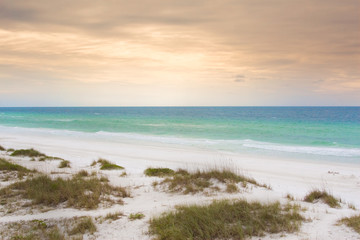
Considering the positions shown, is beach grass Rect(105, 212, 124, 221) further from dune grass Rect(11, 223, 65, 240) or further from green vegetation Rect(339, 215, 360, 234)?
green vegetation Rect(339, 215, 360, 234)

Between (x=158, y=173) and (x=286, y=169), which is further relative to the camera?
(x=286, y=169)

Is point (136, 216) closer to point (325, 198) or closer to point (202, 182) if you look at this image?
point (202, 182)

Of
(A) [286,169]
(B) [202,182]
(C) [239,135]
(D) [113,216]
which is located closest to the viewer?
(D) [113,216]

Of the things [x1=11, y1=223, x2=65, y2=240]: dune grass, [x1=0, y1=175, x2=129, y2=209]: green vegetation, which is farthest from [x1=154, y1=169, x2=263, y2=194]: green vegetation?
[x1=11, y1=223, x2=65, y2=240]: dune grass

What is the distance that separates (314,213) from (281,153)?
20.4 m

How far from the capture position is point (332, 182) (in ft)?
49.7

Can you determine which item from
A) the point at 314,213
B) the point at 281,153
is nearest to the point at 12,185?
the point at 314,213

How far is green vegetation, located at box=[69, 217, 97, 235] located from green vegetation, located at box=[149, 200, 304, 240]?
4.69 ft

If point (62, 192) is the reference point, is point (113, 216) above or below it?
below

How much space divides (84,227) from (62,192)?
95.3 inches

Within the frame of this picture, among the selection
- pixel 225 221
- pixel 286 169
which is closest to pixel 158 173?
pixel 225 221

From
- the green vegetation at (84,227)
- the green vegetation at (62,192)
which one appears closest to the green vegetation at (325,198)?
the green vegetation at (62,192)

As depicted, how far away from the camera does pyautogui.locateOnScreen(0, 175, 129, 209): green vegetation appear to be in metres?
8.01

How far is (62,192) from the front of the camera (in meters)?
8.35
